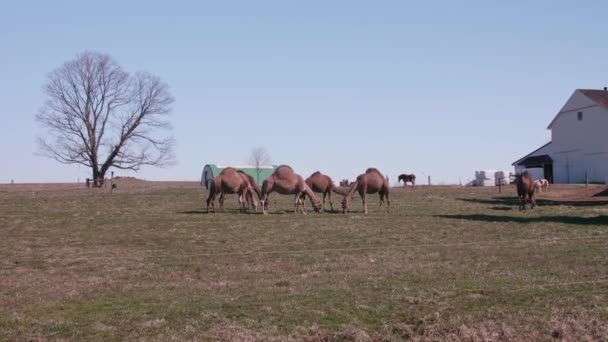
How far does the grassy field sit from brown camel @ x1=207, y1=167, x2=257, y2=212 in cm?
453

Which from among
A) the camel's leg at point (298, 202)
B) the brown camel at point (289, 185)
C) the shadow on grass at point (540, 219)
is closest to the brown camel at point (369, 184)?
the brown camel at point (289, 185)

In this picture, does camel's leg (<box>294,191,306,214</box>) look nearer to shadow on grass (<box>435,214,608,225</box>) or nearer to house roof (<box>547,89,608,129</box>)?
shadow on grass (<box>435,214,608,225</box>)

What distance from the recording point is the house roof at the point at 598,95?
72.6 m

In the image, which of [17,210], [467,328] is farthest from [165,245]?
[17,210]

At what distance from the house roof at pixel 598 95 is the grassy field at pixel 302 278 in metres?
46.2

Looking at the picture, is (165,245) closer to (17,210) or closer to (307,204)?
(17,210)

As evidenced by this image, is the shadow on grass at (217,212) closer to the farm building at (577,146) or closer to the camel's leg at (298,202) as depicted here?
the camel's leg at (298,202)

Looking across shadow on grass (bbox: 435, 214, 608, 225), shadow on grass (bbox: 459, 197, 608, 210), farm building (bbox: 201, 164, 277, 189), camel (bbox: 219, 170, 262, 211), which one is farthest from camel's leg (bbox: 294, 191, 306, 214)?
farm building (bbox: 201, 164, 277, 189)

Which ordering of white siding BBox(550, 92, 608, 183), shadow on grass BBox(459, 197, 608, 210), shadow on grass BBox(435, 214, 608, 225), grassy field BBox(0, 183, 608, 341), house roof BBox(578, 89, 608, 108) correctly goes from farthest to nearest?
house roof BBox(578, 89, 608, 108) → white siding BBox(550, 92, 608, 183) → shadow on grass BBox(459, 197, 608, 210) → shadow on grass BBox(435, 214, 608, 225) → grassy field BBox(0, 183, 608, 341)

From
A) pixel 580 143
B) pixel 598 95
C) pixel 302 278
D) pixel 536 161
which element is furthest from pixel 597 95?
pixel 302 278

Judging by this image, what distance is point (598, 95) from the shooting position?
244ft

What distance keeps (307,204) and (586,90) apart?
45.6 m

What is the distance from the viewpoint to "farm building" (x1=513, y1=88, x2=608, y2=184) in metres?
71.5

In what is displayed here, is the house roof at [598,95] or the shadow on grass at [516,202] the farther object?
the house roof at [598,95]
